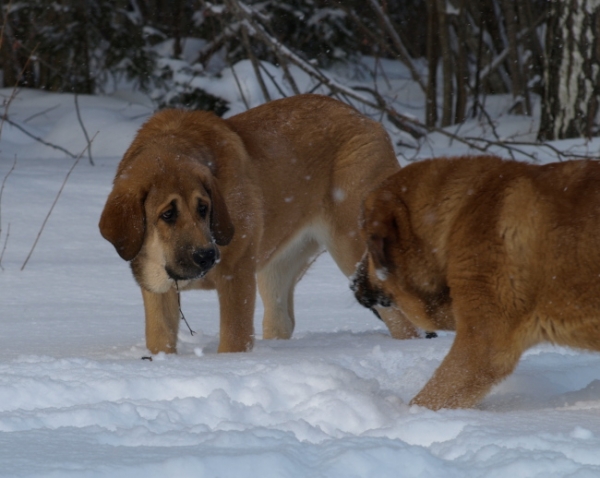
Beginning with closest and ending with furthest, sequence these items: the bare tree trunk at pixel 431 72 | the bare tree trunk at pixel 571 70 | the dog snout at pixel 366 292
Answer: the dog snout at pixel 366 292 < the bare tree trunk at pixel 571 70 < the bare tree trunk at pixel 431 72

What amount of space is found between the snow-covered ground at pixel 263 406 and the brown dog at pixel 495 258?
10.1 inches

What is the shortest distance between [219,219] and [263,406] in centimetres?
146

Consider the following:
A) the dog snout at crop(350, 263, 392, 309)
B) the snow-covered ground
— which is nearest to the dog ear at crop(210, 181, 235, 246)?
the snow-covered ground

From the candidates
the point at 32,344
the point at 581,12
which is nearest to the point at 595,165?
the point at 32,344

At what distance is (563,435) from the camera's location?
297 centimetres

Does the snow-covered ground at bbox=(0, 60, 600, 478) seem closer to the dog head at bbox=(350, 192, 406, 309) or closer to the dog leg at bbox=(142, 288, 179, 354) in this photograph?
the dog leg at bbox=(142, 288, 179, 354)

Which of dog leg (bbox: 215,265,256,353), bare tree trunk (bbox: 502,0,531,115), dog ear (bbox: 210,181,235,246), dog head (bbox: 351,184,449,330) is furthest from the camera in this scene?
bare tree trunk (bbox: 502,0,531,115)

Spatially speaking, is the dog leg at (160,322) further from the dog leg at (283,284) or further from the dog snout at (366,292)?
the dog snout at (366,292)

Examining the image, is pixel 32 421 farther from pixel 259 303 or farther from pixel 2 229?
pixel 2 229

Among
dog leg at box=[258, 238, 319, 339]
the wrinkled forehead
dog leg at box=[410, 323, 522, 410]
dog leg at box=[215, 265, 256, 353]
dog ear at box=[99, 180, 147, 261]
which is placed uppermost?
the wrinkled forehead

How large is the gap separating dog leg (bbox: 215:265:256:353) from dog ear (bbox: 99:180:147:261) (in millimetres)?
564

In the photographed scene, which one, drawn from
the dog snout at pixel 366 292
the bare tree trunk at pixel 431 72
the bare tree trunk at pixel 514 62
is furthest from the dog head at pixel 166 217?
the bare tree trunk at pixel 514 62

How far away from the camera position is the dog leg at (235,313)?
4.88m

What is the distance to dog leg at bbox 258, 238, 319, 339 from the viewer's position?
5.97 metres
